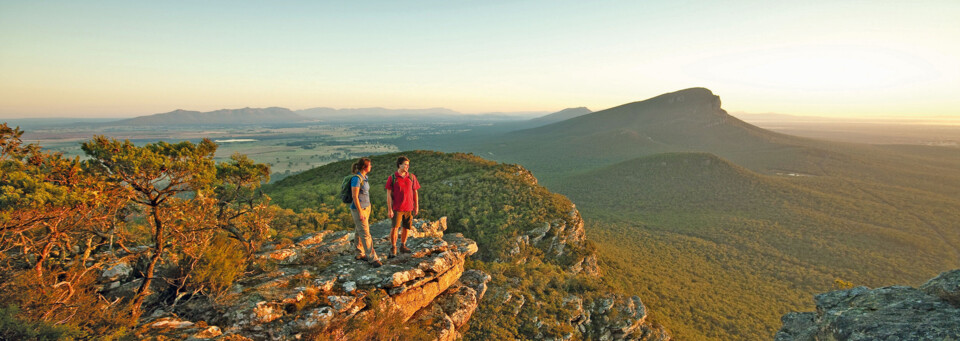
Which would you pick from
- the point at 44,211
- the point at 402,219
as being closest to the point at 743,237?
the point at 402,219

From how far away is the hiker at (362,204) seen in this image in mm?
7914

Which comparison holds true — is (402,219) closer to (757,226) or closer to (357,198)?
(357,198)

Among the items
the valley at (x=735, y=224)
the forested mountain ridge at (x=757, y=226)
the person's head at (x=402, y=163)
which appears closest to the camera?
the person's head at (x=402, y=163)

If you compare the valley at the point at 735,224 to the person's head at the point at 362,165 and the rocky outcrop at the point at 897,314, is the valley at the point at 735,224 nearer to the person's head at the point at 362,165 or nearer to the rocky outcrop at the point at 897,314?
the person's head at the point at 362,165

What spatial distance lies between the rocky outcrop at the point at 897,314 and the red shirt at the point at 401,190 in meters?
10.7

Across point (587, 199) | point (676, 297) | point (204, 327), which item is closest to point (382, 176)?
point (204, 327)

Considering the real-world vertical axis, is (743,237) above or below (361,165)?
below

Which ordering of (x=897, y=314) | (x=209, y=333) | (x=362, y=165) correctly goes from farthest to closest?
(x=362, y=165)
(x=897, y=314)
(x=209, y=333)

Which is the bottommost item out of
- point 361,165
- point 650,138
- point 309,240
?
point 309,240

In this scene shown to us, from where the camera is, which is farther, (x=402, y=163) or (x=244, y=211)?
(x=244, y=211)

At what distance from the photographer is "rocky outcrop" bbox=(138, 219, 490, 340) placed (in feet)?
20.6

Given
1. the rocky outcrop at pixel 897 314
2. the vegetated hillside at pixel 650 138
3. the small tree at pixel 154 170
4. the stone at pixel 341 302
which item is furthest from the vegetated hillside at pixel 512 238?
the vegetated hillside at pixel 650 138

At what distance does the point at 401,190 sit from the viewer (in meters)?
8.60

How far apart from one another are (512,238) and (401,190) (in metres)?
14.1
